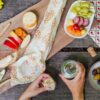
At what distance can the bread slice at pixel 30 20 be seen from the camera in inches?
57.8

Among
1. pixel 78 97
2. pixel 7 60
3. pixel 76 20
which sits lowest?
pixel 78 97

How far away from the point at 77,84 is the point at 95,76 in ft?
0.21

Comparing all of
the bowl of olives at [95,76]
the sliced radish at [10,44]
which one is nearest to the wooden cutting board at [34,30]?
the sliced radish at [10,44]

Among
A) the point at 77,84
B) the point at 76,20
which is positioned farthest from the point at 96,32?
the point at 77,84

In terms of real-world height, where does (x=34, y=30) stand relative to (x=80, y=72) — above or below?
above

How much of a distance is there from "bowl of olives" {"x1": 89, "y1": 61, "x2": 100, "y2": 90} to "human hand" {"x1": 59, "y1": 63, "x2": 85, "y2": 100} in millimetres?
28

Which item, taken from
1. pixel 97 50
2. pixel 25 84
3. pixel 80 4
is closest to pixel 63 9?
pixel 80 4

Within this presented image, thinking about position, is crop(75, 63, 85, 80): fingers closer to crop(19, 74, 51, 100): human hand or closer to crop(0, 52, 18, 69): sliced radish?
crop(19, 74, 51, 100): human hand

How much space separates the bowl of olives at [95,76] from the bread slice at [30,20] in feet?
0.80

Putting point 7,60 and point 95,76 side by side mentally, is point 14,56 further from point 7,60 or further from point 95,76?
point 95,76

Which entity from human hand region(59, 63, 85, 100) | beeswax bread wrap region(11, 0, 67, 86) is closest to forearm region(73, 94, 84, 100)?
human hand region(59, 63, 85, 100)

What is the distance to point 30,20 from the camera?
4.82 ft

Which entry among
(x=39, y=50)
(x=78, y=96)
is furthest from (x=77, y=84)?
(x=39, y=50)

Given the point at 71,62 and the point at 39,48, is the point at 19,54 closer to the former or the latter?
the point at 39,48
